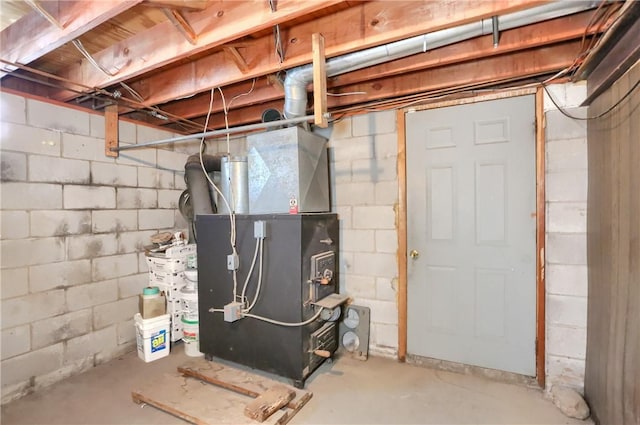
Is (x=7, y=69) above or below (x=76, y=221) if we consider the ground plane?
above

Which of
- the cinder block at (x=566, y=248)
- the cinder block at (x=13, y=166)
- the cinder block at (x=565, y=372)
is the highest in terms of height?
the cinder block at (x=13, y=166)

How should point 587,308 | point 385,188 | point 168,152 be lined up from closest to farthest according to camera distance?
1. point 587,308
2. point 385,188
3. point 168,152

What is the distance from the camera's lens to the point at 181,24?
66.3 inches

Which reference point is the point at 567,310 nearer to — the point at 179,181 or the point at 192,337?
the point at 192,337

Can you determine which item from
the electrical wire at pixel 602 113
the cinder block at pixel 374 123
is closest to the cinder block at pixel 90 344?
the cinder block at pixel 374 123

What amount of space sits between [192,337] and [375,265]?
69.9 inches

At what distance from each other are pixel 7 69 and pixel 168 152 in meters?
→ 1.37

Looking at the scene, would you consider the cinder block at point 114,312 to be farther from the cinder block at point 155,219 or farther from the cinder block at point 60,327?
the cinder block at point 155,219

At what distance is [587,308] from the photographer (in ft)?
6.93

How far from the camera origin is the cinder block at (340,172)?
114 inches

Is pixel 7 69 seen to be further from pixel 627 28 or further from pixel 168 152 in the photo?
pixel 627 28

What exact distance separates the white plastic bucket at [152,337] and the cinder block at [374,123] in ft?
8.06

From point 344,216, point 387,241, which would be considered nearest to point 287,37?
point 344,216

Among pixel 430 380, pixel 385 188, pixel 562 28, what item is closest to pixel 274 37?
pixel 385 188
